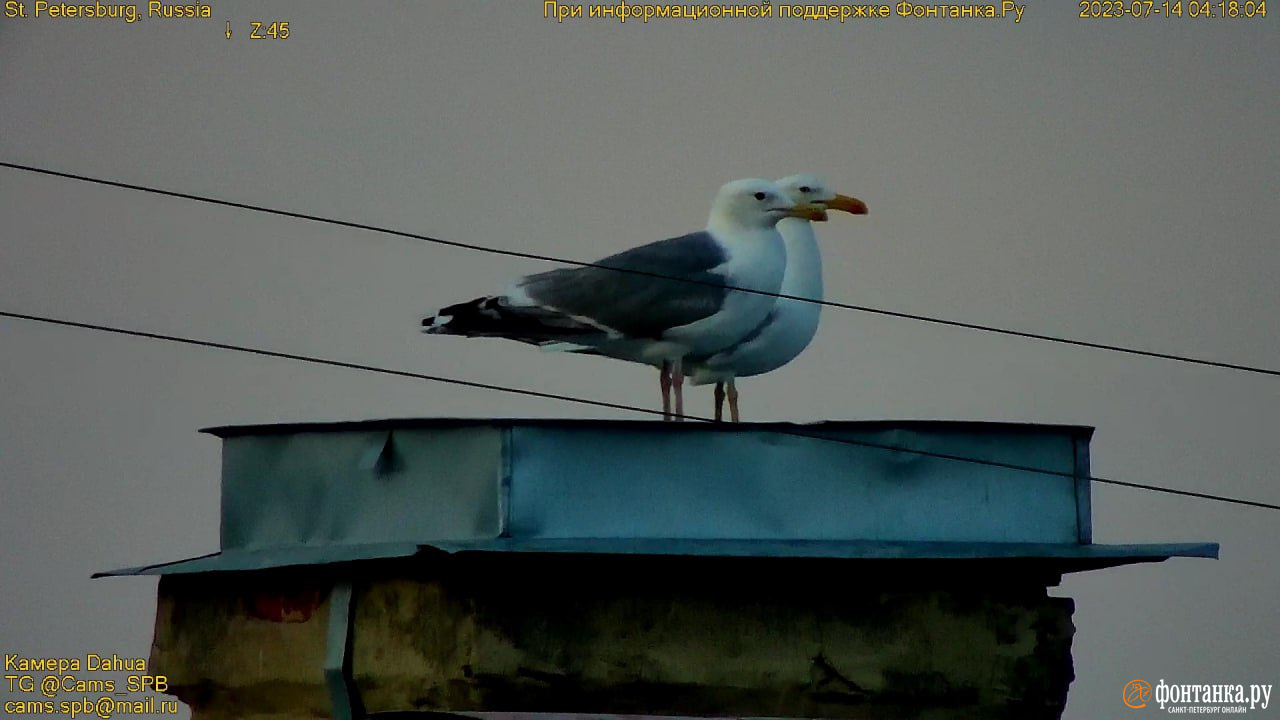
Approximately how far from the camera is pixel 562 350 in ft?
55.5

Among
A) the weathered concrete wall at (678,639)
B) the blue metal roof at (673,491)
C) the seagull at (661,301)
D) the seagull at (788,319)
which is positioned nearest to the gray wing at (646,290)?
the seagull at (661,301)

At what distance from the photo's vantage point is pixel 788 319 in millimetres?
16969

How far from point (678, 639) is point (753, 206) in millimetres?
3134

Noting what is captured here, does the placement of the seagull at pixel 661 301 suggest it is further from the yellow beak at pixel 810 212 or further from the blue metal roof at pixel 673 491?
the blue metal roof at pixel 673 491

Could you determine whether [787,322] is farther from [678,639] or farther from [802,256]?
[678,639]

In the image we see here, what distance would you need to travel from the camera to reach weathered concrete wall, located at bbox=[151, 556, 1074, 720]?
14.9m

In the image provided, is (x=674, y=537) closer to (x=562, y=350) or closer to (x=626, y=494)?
(x=626, y=494)

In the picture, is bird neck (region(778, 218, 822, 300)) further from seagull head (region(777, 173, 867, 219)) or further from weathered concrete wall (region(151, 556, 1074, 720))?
weathered concrete wall (region(151, 556, 1074, 720))

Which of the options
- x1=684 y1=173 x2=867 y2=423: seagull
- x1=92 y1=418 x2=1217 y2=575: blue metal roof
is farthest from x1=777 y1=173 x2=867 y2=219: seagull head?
x1=92 y1=418 x2=1217 y2=575: blue metal roof

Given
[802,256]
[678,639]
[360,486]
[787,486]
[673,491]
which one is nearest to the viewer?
[673,491]

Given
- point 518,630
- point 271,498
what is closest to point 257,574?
point 271,498

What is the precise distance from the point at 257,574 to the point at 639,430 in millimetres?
2586

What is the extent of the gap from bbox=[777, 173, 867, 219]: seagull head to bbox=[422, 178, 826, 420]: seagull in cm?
26

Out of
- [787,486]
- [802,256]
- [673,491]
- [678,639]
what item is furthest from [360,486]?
[802,256]
